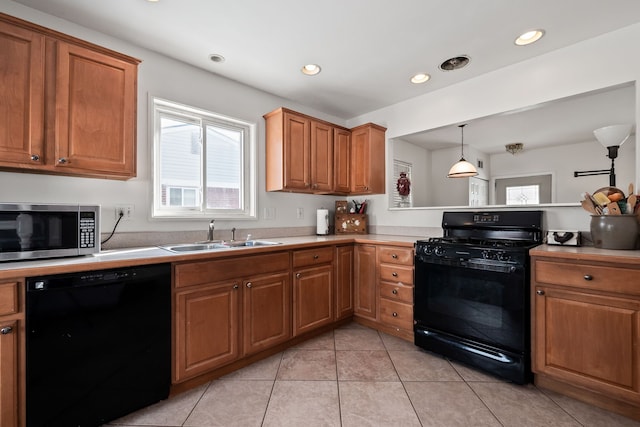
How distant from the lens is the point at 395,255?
259 cm

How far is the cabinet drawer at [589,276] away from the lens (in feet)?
5.12

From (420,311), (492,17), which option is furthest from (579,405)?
(492,17)

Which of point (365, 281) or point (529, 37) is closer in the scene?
point (529, 37)

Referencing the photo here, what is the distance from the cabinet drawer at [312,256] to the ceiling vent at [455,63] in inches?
74.8

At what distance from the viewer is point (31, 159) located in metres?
1.57

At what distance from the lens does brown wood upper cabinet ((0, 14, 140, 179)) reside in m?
1.52

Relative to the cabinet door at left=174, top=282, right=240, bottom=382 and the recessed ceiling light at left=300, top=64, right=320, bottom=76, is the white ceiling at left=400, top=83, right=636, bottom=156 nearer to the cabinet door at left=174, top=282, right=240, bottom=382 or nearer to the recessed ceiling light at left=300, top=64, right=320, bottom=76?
the recessed ceiling light at left=300, top=64, right=320, bottom=76

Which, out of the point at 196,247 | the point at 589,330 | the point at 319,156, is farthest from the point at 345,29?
the point at 589,330

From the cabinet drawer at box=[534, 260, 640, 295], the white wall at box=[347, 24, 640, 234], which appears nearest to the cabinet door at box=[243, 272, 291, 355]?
the white wall at box=[347, 24, 640, 234]

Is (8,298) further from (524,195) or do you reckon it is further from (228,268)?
(524,195)

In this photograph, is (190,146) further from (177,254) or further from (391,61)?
(391,61)

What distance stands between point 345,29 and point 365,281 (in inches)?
83.8

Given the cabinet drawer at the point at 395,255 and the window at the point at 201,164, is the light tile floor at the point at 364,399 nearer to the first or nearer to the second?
Answer: the cabinet drawer at the point at 395,255

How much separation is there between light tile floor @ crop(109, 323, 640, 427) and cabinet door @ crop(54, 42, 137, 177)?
151 cm
